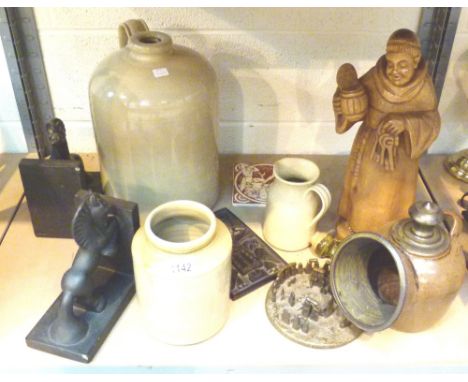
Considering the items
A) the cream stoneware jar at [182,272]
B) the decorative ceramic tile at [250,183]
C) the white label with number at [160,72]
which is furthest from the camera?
the decorative ceramic tile at [250,183]

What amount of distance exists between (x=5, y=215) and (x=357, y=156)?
605mm

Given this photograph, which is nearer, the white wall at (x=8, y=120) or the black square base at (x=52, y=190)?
the black square base at (x=52, y=190)

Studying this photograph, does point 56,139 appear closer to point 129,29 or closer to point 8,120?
point 129,29

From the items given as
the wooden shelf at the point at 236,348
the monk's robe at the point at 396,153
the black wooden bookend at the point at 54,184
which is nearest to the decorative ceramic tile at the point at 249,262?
the wooden shelf at the point at 236,348

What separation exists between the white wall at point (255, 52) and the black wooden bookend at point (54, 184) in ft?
0.76

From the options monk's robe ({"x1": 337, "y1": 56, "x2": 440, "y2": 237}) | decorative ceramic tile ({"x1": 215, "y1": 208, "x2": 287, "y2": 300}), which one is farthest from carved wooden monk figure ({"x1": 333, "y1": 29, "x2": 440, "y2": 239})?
decorative ceramic tile ({"x1": 215, "y1": 208, "x2": 287, "y2": 300})

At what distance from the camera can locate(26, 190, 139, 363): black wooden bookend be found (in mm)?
680

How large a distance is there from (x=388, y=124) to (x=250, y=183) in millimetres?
342

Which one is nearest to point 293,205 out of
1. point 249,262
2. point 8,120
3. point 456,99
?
point 249,262

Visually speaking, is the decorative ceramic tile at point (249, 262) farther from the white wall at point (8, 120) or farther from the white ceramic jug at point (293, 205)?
the white wall at point (8, 120)

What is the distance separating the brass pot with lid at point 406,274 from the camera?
65cm

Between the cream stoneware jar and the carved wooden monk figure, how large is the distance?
23 cm

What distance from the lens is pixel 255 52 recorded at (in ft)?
3.24

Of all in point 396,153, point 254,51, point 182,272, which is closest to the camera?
point 182,272
